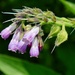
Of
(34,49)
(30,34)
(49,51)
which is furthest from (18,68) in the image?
(30,34)

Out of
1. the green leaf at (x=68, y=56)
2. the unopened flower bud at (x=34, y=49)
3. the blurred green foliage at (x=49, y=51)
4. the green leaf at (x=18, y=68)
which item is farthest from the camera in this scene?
the green leaf at (x=68, y=56)

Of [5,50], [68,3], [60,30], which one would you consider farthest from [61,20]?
[5,50]

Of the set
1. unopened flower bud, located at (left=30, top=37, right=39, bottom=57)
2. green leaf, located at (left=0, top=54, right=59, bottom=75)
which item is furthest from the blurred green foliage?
unopened flower bud, located at (left=30, top=37, right=39, bottom=57)

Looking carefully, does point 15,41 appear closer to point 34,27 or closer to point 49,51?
point 34,27

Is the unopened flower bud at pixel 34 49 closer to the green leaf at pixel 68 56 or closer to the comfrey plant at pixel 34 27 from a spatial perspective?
the comfrey plant at pixel 34 27

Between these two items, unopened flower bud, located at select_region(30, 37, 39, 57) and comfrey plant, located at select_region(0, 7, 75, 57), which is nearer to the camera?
comfrey plant, located at select_region(0, 7, 75, 57)

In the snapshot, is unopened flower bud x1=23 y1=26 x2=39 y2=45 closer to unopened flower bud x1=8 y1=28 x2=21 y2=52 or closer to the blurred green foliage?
unopened flower bud x1=8 y1=28 x2=21 y2=52

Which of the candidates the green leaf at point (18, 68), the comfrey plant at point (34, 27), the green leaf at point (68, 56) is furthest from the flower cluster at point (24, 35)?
the green leaf at point (68, 56)
